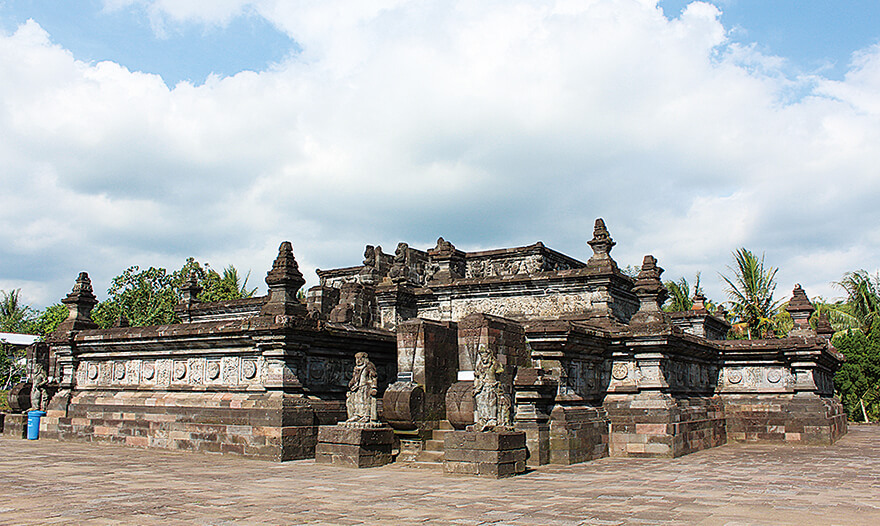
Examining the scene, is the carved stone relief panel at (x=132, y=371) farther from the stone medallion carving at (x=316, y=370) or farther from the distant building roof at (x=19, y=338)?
the distant building roof at (x=19, y=338)

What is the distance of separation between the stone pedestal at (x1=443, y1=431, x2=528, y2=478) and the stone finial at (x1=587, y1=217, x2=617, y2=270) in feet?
27.9

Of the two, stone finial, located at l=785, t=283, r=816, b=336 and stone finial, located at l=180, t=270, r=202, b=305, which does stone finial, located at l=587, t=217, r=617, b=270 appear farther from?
stone finial, located at l=180, t=270, r=202, b=305

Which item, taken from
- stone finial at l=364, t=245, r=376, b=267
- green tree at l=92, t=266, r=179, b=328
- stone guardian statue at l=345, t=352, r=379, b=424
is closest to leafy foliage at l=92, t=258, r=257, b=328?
green tree at l=92, t=266, r=179, b=328

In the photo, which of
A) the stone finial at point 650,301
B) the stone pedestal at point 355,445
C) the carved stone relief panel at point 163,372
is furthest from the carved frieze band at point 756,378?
the carved stone relief panel at point 163,372

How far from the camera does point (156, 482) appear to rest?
30.9 feet

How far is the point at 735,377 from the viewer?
17766mm

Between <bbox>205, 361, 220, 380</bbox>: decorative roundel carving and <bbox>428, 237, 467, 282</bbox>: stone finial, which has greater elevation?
<bbox>428, 237, 467, 282</bbox>: stone finial

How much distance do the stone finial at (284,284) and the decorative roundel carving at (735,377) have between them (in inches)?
441

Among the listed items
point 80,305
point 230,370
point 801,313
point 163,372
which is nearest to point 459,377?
point 230,370

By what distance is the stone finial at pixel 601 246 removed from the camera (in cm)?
1816

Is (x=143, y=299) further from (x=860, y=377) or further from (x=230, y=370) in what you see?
(x=860, y=377)

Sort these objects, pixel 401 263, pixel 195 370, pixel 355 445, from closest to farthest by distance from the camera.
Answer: pixel 355 445 < pixel 195 370 < pixel 401 263

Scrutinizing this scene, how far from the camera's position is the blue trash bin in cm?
1670

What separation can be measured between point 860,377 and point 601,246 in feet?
58.7
